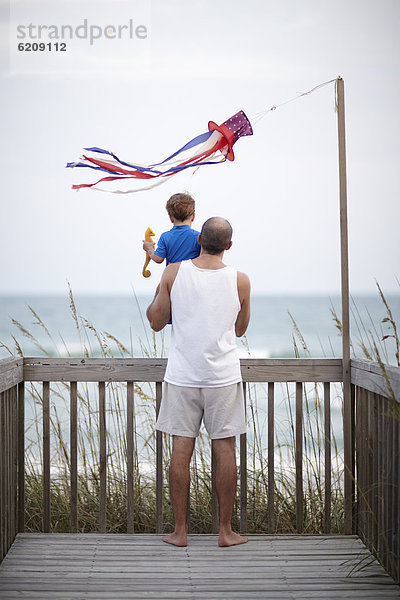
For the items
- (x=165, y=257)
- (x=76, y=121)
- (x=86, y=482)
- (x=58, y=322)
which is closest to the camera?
(x=165, y=257)

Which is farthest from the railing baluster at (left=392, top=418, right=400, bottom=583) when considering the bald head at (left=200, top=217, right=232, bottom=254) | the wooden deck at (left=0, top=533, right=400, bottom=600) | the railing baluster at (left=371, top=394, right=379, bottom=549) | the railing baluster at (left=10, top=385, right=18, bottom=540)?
the railing baluster at (left=10, top=385, right=18, bottom=540)

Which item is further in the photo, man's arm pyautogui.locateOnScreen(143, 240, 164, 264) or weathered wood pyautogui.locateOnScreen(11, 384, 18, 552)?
weathered wood pyautogui.locateOnScreen(11, 384, 18, 552)

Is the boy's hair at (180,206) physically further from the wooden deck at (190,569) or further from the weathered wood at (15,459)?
the wooden deck at (190,569)

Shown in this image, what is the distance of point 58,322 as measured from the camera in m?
24.9

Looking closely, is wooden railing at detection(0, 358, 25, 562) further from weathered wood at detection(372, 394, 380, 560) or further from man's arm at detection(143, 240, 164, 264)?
weathered wood at detection(372, 394, 380, 560)

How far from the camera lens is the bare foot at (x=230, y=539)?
315 cm

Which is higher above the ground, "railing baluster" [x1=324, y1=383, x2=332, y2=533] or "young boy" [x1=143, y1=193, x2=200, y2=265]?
"young boy" [x1=143, y1=193, x2=200, y2=265]

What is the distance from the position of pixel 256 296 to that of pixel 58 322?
287 inches

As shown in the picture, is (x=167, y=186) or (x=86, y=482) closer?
(x=86, y=482)

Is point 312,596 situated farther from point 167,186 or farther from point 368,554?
point 167,186

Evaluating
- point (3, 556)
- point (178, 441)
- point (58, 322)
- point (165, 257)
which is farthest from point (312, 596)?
point (58, 322)

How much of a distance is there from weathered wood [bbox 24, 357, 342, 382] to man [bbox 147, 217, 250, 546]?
10.7 inches

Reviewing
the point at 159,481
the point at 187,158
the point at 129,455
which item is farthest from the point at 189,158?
A: the point at 159,481

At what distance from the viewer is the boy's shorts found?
306cm
